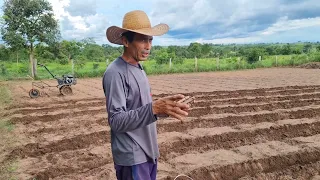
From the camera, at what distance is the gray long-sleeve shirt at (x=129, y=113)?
1.88 metres

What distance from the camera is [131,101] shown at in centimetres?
205

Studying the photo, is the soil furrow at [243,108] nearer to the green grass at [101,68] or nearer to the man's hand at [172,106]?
the man's hand at [172,106]

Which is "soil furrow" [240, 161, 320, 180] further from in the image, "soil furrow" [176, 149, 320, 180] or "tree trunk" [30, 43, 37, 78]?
"tree trunk" [30, 43, 37, 78]

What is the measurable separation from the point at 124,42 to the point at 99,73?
1933cm

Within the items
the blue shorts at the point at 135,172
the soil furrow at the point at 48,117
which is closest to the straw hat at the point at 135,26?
the blue shorts at the point at 135,172

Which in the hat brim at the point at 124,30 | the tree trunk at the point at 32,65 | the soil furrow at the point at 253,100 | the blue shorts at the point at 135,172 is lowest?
the soil furrow at the point at 253,100

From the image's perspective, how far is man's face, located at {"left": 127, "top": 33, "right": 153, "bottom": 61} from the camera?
2.06 m

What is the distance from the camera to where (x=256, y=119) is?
7.29m

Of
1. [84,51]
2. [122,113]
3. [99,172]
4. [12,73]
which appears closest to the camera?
[122,113]

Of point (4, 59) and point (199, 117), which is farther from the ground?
point (4, 59)

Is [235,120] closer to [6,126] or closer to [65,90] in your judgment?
[6,126]

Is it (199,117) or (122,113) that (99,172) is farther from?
(199,117)

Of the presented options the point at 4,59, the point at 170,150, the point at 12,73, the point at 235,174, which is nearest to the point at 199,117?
the point at 170,150

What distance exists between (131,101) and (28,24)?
19480mm
